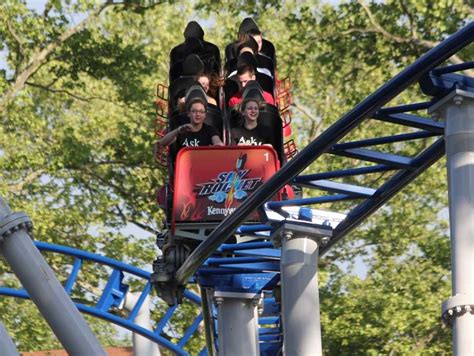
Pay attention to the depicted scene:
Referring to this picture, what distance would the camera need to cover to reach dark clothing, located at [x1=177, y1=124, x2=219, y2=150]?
1038cm

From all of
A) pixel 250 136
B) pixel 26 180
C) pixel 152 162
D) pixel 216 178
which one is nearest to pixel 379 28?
pixel 152 162

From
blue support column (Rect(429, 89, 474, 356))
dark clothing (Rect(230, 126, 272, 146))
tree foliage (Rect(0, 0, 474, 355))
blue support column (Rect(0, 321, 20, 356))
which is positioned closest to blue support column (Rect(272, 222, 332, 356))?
dark clothing (Rect(230, 126, 272, 146))

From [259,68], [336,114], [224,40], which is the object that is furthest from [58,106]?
[259,68]

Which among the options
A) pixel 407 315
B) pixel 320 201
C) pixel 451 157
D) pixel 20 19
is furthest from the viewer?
pixel 20 19

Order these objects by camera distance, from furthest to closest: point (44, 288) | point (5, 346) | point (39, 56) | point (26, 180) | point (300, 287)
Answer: point (26, 180) < point (39, 56) < point (300, 287) < point (44, 288) < point (5, 346)

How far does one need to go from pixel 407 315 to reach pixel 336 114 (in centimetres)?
356

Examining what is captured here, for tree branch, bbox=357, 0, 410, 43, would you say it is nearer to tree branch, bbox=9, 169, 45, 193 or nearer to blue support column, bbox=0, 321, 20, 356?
tree branch, bbox=9, 169, 45, 193

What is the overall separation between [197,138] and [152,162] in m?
8.82

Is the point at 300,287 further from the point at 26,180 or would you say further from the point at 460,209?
the point at 26,180

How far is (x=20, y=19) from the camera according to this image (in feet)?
62.4

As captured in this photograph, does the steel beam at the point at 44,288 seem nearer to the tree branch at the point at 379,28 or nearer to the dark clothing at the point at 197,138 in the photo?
the dark clothing at the point at 197,138

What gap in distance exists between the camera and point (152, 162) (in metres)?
19.2

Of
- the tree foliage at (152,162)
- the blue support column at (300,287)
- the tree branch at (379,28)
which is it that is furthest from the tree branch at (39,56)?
the blue support column at (300,287)

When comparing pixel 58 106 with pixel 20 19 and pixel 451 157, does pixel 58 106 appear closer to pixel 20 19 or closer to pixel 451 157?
pixel 20 19
